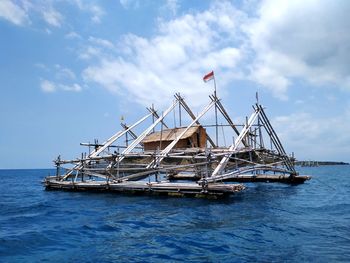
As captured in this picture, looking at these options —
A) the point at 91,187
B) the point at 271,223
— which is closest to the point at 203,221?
the point at 271,223

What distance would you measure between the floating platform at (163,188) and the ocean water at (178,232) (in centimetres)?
91

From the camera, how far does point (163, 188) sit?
25828 mm

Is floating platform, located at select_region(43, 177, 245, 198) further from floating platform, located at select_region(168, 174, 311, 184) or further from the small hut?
floating platform, located at select_region(168, 174, 311, 184)

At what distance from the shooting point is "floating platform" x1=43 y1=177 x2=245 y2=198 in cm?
2292

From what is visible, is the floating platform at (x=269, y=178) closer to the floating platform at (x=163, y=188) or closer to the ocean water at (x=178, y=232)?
the ocean water at (x=178, y=232)

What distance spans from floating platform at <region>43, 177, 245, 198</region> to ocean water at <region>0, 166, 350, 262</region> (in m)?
0.91

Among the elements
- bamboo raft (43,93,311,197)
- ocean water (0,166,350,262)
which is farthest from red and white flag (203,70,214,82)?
ocean water (0,166,350,262)

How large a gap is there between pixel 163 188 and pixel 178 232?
11.6 m

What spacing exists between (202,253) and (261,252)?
2007 mm

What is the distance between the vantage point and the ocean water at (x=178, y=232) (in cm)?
1116

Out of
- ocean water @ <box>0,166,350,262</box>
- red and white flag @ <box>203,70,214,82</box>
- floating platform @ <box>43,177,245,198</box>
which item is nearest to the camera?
ocean water @ <box>0,166,350,262</box>

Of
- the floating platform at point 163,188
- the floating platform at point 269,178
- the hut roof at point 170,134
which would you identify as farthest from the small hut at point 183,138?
the floating platform at point 163,188

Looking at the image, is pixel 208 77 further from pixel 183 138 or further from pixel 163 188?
pixel 163 188

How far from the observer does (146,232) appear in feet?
47.5
